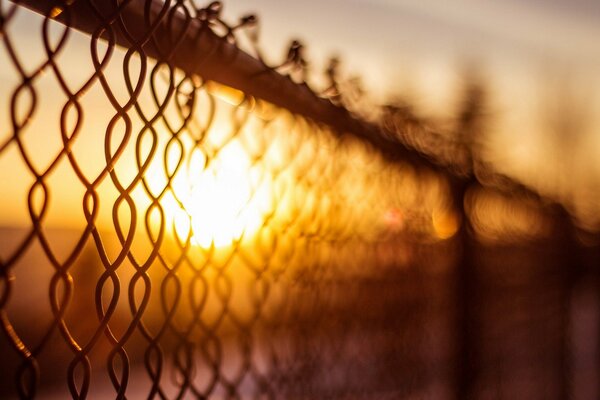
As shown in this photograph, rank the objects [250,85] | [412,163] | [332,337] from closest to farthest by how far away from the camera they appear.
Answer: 1. [250,85]
2. [332,337]
3. [412,163]

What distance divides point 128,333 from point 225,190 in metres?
0.50

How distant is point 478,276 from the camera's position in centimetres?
328

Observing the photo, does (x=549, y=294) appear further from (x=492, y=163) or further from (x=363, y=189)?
(x=363, y=189)

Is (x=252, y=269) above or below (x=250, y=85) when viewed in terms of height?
below

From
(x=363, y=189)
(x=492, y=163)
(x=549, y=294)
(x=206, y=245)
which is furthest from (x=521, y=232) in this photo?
(x=206, y=245)

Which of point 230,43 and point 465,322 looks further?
point 465,322

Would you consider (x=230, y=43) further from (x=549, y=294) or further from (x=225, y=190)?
(x=549, y=294)

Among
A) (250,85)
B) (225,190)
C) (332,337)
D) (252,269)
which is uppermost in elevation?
→ (250,85)

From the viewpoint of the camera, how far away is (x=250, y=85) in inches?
62.2

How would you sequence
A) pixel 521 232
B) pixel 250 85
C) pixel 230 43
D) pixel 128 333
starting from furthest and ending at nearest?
pixel 521 232 → pixel 250 85 → pixel 230 43 → pixel 128 333

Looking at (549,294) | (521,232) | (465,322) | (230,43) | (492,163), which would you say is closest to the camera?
(230,43)

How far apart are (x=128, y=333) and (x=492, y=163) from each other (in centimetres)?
281

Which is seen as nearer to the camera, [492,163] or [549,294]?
[492,163]

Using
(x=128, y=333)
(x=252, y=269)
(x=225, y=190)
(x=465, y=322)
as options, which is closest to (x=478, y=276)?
(x=465, y=322)
